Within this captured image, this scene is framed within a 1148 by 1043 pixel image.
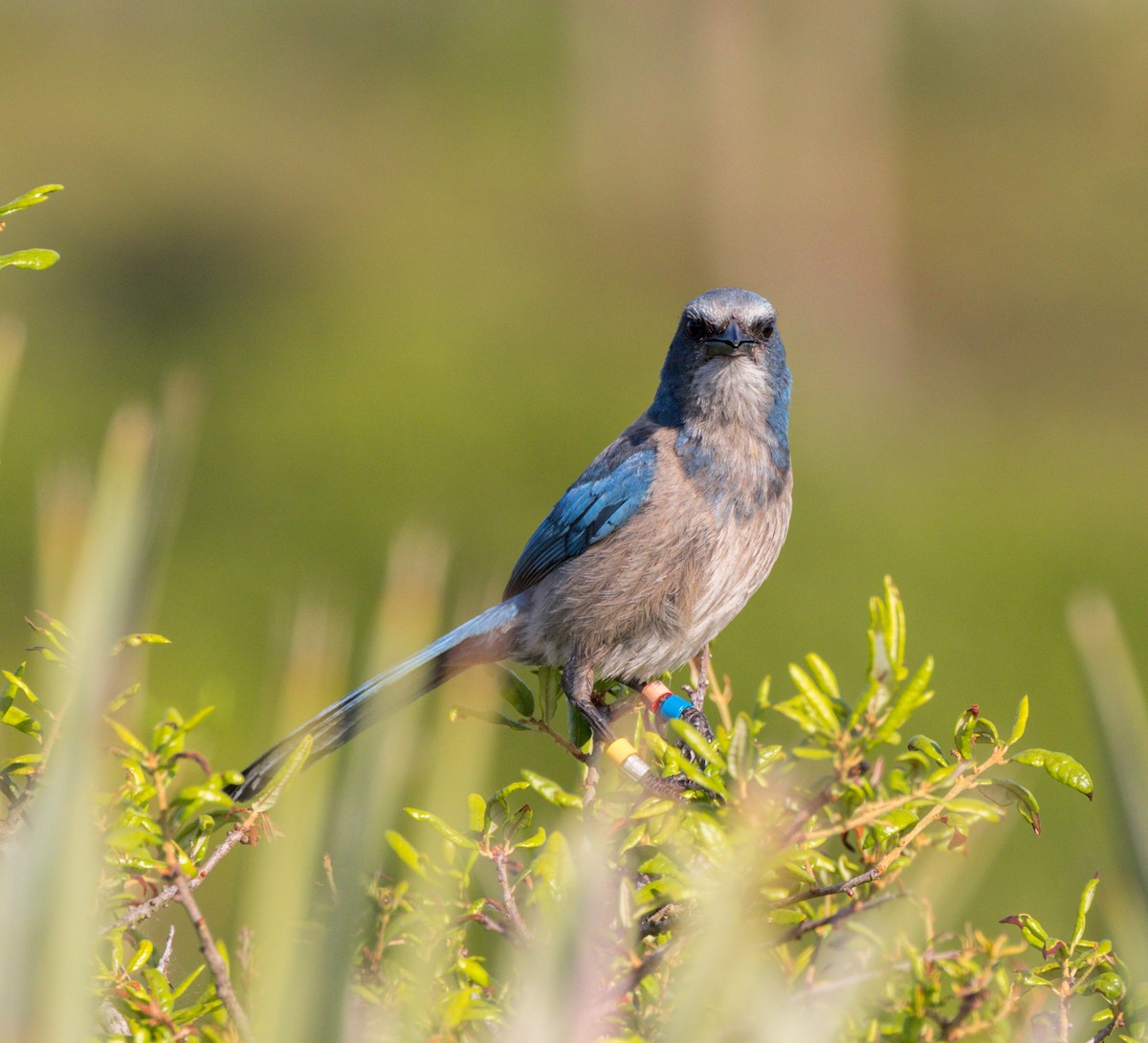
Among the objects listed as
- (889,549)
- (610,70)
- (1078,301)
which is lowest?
(889,549)

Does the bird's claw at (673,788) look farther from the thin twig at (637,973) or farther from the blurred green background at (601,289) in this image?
the blurred green background at (601,289)

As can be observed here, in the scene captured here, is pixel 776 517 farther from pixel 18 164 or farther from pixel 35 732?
pixel 18 164

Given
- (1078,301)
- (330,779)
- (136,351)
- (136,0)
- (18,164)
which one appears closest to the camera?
(330,779)

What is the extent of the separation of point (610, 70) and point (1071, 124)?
6784 millimetres

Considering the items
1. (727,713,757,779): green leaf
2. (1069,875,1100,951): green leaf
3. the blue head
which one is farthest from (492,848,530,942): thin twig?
the blue head

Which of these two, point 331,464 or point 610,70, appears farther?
point 610,70

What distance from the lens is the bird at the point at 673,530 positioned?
12.6 feet

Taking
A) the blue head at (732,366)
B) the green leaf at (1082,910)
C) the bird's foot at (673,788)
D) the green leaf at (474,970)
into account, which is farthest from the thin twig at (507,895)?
the blue head at (732,366)

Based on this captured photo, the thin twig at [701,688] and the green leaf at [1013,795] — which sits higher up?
the green leaf at [1013,795]

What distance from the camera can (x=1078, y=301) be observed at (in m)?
17.8

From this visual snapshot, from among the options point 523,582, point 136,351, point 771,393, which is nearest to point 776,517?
point 771,393

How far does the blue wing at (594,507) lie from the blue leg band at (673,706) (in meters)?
0.70

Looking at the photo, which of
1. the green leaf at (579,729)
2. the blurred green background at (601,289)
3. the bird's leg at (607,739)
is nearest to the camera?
the bird's leg at (607,739)

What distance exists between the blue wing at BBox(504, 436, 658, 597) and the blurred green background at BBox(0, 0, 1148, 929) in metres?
4.50
